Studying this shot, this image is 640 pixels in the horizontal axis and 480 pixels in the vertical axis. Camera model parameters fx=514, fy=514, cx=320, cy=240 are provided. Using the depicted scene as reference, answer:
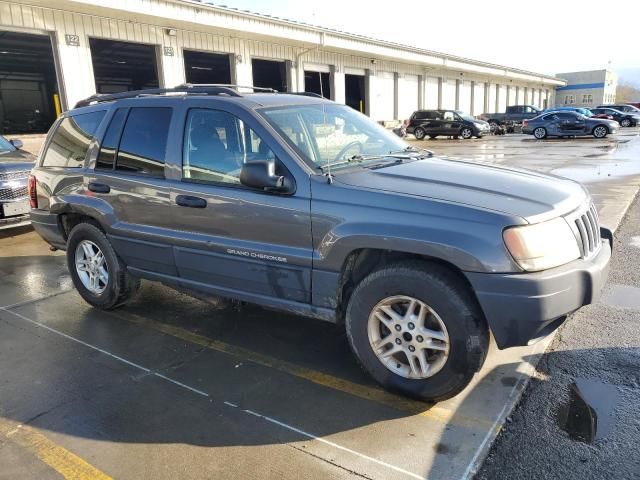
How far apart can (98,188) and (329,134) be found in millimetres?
2168

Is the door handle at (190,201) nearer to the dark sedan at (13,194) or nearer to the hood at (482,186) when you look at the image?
the hood at (482,186)

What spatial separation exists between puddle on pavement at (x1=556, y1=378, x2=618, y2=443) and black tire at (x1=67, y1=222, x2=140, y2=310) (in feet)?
12.0

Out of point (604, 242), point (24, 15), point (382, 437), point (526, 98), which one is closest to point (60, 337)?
point (382, 437)

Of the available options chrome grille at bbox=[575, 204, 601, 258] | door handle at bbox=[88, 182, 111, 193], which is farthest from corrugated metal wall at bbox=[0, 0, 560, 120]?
chrome grille at bbox=[575, 204, 601, 258]

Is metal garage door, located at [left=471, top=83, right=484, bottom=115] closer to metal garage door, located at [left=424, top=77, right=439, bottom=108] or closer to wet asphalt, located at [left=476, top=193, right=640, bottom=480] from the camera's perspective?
metal garage door, located at [left=424, top=77, right=439, bottom=108]

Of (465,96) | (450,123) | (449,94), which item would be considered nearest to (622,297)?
(450,123)

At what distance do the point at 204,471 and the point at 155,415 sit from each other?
656mm

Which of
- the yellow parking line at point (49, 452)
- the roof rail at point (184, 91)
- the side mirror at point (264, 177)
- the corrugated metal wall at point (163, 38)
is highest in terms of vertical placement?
the corrugated metal wall at point (163, 38)

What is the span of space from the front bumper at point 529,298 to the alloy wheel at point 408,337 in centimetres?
31

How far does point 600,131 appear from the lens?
2517cm

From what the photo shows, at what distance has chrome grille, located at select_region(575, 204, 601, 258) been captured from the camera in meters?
3.12

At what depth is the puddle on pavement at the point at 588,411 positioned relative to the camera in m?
2.82

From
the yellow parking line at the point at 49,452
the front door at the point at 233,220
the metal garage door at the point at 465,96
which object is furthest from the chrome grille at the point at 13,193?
the metal garage door at the point at 465,96

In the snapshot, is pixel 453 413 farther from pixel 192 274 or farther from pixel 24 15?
pixel 24 15
